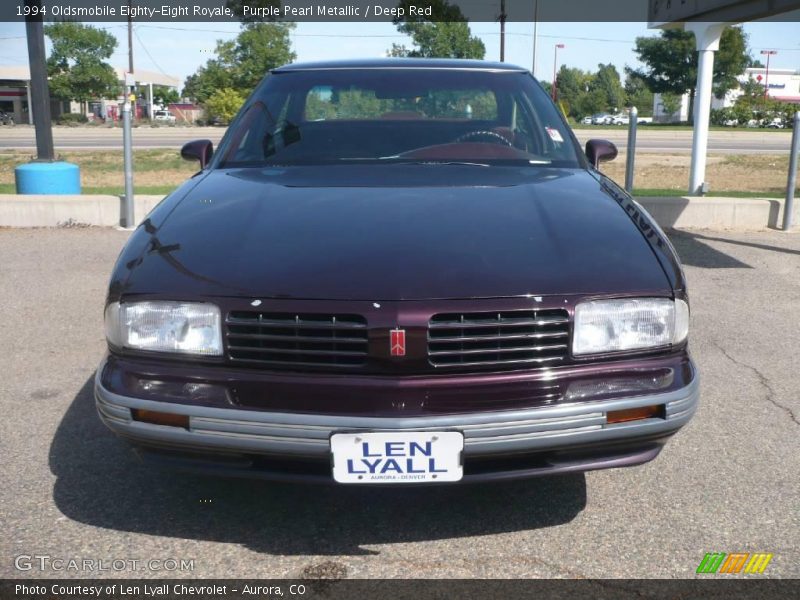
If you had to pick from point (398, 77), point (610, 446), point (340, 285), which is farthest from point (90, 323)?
point (610, 446)

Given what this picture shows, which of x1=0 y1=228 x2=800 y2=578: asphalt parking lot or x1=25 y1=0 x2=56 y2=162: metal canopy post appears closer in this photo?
x1=0 y1=228 x2=800 y2=578: asphalt parking lot

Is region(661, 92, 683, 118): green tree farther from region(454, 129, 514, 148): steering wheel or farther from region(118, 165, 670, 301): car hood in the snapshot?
region(118, 165, 670, 301): car hood

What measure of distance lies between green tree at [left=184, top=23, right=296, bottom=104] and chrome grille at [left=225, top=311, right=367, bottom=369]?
46.2 m

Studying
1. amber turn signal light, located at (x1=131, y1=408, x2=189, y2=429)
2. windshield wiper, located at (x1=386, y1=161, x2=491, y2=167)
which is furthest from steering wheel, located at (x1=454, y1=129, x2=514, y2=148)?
amber turn signal light, located at (x1=131, y1=408, x2=189, y2=429)

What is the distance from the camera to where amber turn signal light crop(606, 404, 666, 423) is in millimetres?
2520

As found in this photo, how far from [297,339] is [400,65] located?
2.21 meters

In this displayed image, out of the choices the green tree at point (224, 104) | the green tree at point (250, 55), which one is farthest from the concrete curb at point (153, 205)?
the green tree at point (250, 55)

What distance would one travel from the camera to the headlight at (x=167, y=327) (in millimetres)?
2539

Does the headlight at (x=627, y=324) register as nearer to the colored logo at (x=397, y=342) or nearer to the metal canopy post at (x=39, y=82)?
the colored logo at (x=397, y=342)

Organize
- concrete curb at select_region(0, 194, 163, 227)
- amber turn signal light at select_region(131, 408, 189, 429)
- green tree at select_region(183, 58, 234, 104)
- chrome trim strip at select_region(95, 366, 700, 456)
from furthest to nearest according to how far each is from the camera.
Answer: green tree at select_region(183, 58, 234, 104) < concrete curb at select_region(0, 194, 163, 227) < amber turn signal light at select_region(131, 408, 189, 429) < chrome trim strip at select_region(95, 366, 700, 456)

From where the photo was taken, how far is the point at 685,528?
289 centimetres

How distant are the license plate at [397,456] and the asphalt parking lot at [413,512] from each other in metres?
0.36

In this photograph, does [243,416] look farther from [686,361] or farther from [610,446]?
[686,361]

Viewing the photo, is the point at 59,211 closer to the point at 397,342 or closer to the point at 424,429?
the point at 397,342
